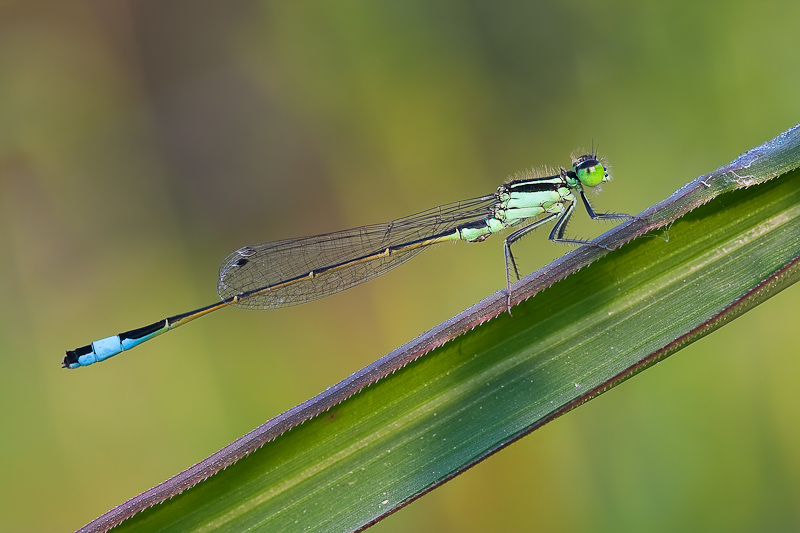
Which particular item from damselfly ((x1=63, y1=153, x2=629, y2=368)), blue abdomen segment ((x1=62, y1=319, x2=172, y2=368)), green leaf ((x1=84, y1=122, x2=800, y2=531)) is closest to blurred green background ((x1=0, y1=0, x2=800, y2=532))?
damselfly ((x1=63, y1=153, x2=629, y2=368))

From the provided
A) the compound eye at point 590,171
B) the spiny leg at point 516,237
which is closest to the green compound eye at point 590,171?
the compound eye at point 590,171

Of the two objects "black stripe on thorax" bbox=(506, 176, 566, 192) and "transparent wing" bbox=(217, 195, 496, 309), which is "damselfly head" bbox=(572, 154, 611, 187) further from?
"transparent wing" bbox=(217, 195, 496, 309)

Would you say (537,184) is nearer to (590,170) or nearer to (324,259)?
(590,170)

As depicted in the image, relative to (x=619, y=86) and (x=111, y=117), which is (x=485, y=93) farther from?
(x=111, y=117)

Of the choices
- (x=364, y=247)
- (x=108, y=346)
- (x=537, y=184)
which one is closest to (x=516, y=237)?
(x=537, y=184)

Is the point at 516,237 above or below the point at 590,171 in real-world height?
below

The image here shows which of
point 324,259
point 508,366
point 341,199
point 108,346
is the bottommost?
point 508,366

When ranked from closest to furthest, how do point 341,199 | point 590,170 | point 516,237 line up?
point 590,170, point 516,237, point 341,199

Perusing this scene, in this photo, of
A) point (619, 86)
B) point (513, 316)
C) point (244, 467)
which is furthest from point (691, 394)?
point (244, 467)
